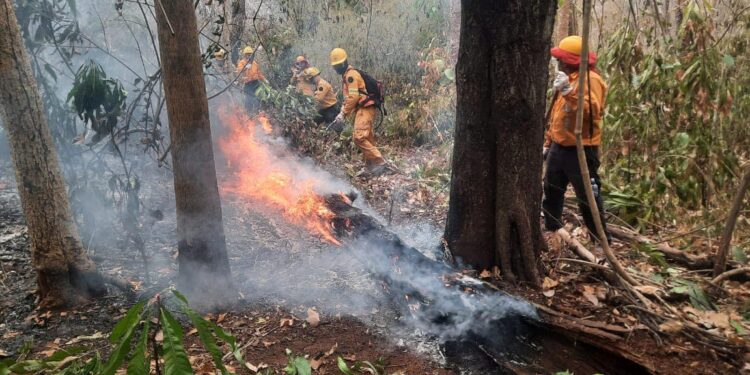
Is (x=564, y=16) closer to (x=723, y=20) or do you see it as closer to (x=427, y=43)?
(x=723, y=20)

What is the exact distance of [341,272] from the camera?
4.75 m

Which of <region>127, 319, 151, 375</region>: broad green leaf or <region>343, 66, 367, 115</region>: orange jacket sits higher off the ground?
<region>343, 66, 367, 115</region>: orange jacket

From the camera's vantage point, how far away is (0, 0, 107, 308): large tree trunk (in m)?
3.50

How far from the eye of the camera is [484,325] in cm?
339

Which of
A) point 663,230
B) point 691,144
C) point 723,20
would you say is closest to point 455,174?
point 663,230

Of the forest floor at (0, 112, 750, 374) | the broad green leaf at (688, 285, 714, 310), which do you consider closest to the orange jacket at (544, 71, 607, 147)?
the forest floor at (0, 112, 750, 374)

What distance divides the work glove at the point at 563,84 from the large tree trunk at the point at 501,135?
667 mm

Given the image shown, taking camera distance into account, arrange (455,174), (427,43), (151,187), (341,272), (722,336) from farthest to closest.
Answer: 1. (427,43)
2. (151,187)
3. (341,272)
4. (455,174)
5. (722,336)

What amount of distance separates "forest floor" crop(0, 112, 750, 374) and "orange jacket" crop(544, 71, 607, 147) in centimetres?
102

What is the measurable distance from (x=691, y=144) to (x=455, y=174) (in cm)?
324

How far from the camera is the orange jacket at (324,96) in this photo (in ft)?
34.1

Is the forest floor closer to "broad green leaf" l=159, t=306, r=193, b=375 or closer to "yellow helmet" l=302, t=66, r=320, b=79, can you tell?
"broad green leaf" l=159, t=306, r=193, b=375

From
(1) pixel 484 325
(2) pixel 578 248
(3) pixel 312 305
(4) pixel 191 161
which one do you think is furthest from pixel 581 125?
(4) pixel 191 161

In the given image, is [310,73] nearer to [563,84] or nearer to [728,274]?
[563,84]
